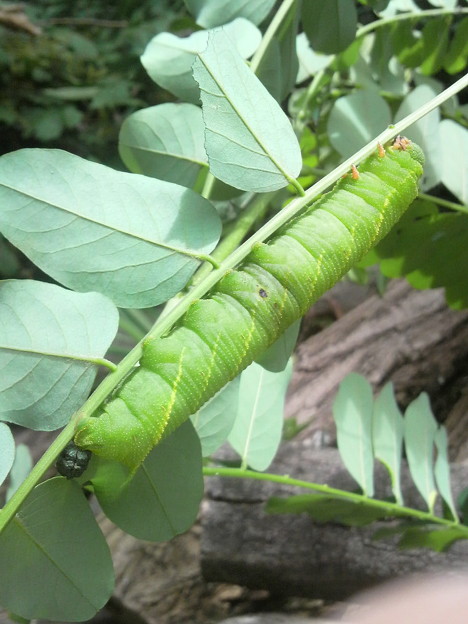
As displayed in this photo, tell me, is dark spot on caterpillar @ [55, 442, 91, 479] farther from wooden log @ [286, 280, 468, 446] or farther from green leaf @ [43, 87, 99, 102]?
green leaf @ [43, 87, 99, 102]

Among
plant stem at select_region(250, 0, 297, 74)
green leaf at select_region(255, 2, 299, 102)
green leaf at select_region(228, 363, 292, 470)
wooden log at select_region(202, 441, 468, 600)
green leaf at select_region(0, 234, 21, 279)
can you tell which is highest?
plant stem at select_region(250, 0, 297, 74)

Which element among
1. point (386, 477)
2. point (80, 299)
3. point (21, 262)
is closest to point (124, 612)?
point (386, 477)

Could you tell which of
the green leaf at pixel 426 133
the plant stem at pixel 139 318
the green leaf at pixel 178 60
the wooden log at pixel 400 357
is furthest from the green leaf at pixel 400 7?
the plant stem at pixel 139 318

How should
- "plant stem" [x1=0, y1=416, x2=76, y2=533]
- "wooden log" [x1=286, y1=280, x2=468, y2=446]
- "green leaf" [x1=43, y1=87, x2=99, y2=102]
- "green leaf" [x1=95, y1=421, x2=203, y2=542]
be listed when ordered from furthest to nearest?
"green leaf" [x1=43, y1=87, x2=99, y2=102] < "wooden log" [x1=286, y1=280, x2=468, y2=446] < "green leaf" [x1=95, y1=421, x2=203, y2=542] < "plant stem" [x1=0, y1=416, x2=76, y2=533]

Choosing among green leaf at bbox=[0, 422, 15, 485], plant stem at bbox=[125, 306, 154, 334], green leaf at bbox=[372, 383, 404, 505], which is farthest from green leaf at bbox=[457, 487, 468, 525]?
plant stem at bbox=[125, 306, 154, 334]

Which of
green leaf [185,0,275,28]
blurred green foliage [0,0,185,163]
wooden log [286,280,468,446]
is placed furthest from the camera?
blurred green foliage [0,0,185,163]

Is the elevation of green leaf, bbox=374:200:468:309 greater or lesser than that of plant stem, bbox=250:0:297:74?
lesser

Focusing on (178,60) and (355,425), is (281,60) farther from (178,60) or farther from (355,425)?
(355,425)
